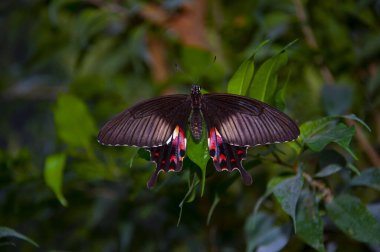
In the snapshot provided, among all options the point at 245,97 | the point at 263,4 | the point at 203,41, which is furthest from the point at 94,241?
the point at 245,97

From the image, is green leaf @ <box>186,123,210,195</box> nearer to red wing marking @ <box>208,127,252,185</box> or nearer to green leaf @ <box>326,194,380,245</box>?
red wing marking @ <box>208,127,252,185</box>

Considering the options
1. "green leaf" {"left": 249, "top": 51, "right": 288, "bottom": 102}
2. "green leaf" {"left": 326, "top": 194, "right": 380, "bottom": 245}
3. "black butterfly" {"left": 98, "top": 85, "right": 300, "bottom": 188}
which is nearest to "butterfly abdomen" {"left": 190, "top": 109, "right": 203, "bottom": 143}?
"black butterfly" {"left": 98, "top": 85, "right": 300, "bottom": 188}

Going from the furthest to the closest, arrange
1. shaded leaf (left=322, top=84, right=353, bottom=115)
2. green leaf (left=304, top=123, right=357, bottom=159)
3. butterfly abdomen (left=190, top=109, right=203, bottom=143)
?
shaded leaf (left=322, top=84, right=353, bottom=115) → butterfly abdomen (left=190, top=109, right=203, bottom=143) → green leaf (left=304, top=123, right=357, bottom=159)

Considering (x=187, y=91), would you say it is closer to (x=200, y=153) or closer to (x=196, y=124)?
(x=196, y=124)

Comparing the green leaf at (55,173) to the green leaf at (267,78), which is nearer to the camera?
the green leaf at (267,78)

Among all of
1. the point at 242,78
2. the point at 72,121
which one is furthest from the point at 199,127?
the point at 72,121

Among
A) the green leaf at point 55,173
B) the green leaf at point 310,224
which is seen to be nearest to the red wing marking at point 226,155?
the green leaf at point 310,224

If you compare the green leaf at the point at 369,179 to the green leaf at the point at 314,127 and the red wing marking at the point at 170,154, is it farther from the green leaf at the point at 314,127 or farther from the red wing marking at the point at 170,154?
the red wing marking at the point at 170,154
